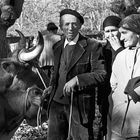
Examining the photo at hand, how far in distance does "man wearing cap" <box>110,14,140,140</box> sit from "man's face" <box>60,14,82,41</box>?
0.89m

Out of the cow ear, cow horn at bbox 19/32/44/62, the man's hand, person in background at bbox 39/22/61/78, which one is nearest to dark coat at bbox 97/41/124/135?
person in background at bbox 39/22/61/78

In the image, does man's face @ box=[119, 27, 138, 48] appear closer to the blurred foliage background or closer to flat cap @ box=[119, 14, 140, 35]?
flat cap @ box=[119, 14, 140, 35]

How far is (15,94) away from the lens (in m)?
5.36

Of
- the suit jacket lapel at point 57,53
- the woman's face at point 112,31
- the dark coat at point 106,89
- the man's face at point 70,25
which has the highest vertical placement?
the man's face at point 70,25

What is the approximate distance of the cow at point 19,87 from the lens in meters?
5.30

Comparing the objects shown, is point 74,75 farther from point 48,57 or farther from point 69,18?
point 48,57

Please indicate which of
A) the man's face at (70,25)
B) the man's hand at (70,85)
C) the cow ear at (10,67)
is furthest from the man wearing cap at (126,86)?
the cow ear at (10,67)

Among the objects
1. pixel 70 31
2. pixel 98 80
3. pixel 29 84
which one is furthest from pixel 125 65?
pixel 29 84

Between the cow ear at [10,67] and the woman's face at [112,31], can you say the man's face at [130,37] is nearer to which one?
the cow ear at [10,67]

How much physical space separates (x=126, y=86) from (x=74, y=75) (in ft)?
3.75

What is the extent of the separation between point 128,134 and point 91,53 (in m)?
1.28

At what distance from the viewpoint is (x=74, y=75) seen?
521cm

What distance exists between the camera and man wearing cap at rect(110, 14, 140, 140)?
14.1 ft

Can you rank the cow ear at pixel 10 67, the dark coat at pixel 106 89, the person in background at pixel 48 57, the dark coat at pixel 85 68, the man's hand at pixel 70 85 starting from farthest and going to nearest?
the person in background at pixel 48 57 → the dark coat at pixel 106 89 → the cow ear at pixel 10 67 → the dark coat at pixel 85 68 → the man's hand at pixel 70 85
